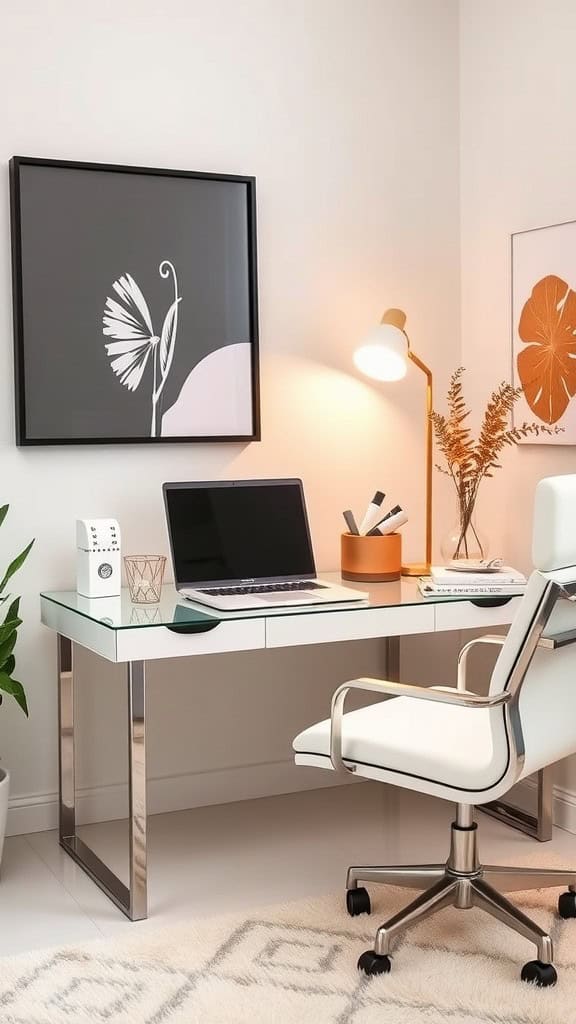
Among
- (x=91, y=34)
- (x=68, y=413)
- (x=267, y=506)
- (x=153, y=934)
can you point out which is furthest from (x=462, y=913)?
(x=91, y=34)

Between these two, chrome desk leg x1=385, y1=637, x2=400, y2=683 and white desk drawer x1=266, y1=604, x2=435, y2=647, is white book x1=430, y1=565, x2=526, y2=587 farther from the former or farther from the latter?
chrome desk leg x1=385, y1=637, x2=400, y2=683

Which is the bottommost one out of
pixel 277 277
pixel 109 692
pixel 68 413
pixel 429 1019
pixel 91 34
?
pixel 429 1019

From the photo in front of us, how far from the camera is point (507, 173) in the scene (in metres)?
3.49

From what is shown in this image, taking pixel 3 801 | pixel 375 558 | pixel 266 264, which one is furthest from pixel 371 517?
pixel 3 801

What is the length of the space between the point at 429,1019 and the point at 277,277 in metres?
2.12

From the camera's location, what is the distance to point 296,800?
354 centimetres

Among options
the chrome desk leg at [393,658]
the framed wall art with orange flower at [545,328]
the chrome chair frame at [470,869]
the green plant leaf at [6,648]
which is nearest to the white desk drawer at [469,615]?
the chrome chair frame at [470,869]

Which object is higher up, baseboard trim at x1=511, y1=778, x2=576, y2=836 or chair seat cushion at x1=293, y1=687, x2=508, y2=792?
chair seat cushion at x1=293, y1=687, x2=508, y2=792

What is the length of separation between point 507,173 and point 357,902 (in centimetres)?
217

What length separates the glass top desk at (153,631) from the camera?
2.61 metres

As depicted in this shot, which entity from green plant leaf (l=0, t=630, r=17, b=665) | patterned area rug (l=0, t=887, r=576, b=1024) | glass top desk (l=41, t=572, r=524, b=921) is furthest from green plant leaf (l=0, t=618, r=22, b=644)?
patterned area rug (l=0, t=887, r=576, b=1024)

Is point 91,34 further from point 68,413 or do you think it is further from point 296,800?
point 296,800

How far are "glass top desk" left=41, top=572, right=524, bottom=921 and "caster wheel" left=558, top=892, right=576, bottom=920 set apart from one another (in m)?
0.56

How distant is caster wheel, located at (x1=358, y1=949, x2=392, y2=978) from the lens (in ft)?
7.78
